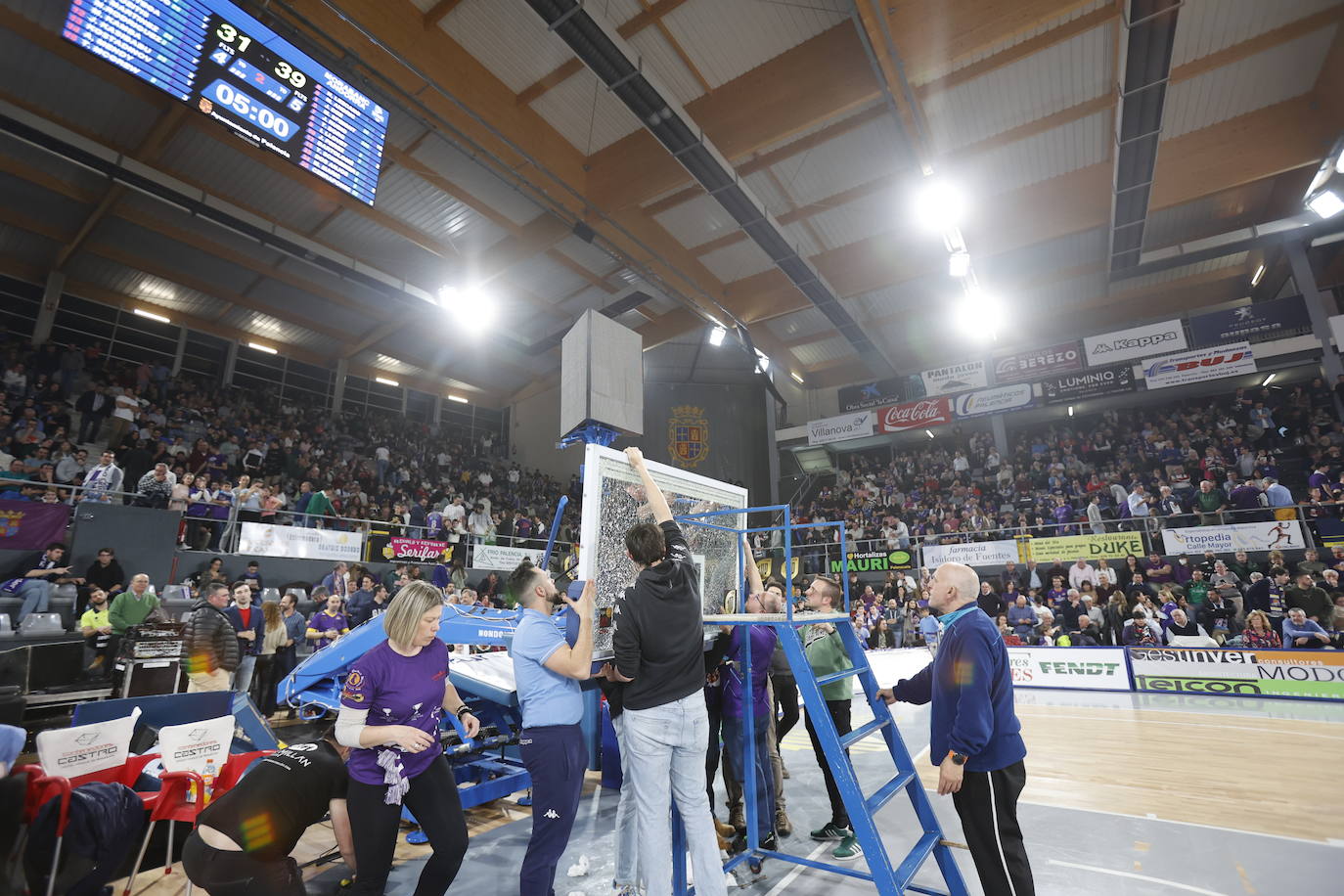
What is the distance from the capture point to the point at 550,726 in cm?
283

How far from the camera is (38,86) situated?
1023 cm

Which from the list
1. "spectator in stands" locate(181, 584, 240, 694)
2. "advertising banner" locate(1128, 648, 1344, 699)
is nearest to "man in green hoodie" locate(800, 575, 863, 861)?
"spectator in stands" locate(181, 584, 240, 694)

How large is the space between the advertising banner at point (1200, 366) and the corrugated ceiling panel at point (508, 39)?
56.1 ft

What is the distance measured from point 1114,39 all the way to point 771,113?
17.7ft

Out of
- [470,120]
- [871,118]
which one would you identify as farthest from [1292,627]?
[470,120]

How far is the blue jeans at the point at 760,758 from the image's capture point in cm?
402

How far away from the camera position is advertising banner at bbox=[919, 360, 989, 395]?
19250mm

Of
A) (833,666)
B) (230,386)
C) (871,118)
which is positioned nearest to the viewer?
(833,666)

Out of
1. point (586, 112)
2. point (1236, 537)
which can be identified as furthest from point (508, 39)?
point (1236, 537)

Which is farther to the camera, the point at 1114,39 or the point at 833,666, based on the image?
the point at 1114,39

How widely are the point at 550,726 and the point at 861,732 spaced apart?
166 centimetres

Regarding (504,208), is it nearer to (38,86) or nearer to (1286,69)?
(38,86)

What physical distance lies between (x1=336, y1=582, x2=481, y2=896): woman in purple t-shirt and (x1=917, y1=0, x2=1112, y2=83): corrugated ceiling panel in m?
10.4

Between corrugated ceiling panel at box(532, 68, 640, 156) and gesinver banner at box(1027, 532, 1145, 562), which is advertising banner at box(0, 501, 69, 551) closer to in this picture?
corrugated ceiling panel at box(532, 68, 640, 156)
